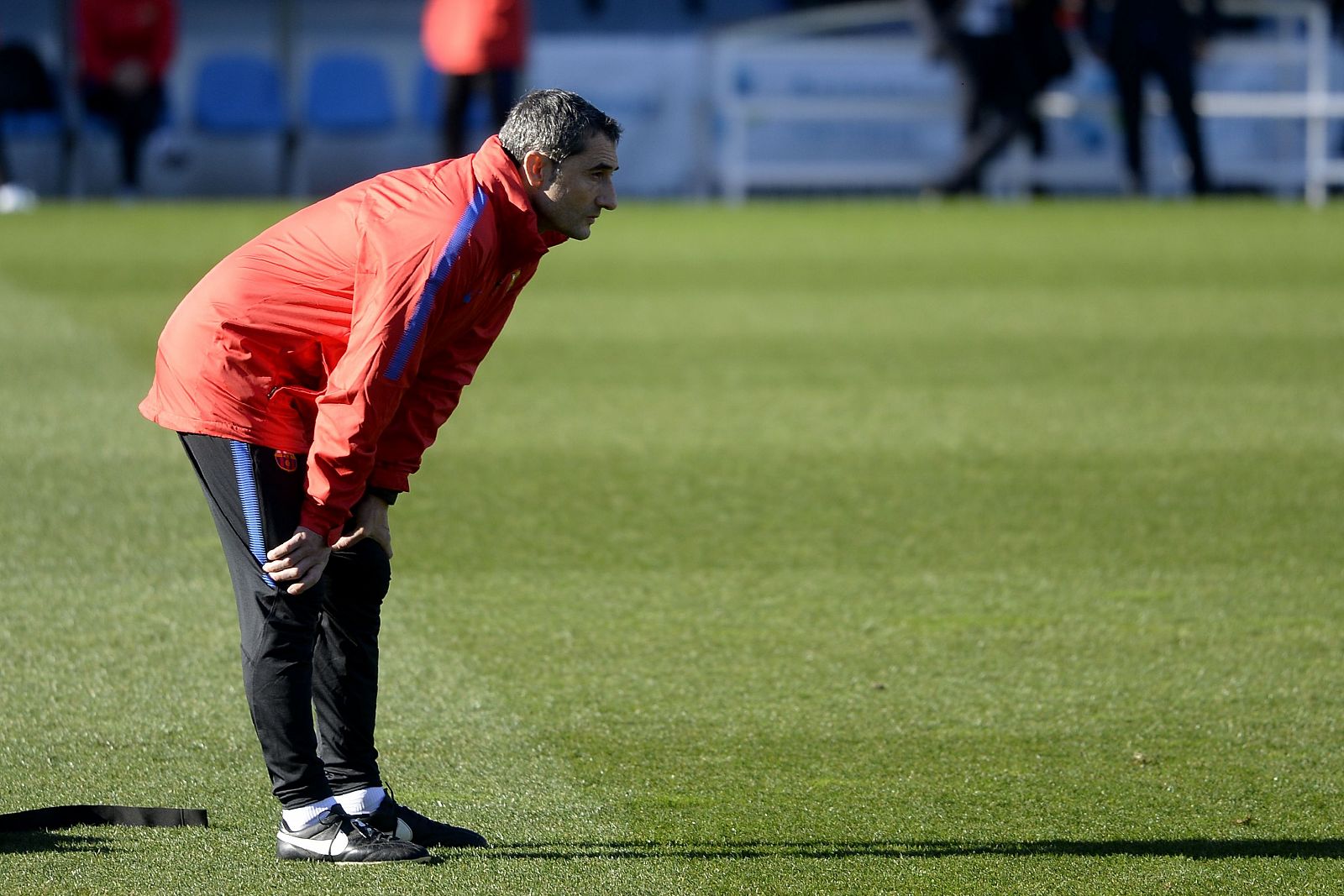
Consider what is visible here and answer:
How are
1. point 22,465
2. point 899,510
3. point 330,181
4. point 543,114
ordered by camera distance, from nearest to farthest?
1. point 543,114
2. point 899,510
3. point 22,465
4. point 330,181

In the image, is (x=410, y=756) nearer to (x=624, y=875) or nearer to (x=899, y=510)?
(x=624, y=875)

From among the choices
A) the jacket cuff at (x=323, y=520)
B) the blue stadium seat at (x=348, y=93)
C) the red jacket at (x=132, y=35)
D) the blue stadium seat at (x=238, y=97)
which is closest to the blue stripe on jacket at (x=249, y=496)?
the jacket cuff at (x=323, y=520)

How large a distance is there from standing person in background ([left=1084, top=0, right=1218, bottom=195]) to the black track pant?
15827 mm

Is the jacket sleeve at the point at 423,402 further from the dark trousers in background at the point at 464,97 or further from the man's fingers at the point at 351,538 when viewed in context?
the dark trousers in background at the point at 464,97

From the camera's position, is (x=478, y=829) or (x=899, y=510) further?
(x=899, y=510)

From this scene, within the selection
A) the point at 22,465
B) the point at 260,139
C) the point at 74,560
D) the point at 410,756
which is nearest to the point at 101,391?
the point at 22,465

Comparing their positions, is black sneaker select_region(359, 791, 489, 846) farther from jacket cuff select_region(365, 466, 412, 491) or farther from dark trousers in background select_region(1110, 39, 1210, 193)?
dark trousers in background select_region(1110, 39, 1210, 193)

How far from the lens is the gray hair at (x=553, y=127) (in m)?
3.48

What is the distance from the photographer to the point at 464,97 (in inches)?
684

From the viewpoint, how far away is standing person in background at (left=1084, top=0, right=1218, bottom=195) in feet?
60.6

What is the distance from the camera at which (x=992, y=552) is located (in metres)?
6.44

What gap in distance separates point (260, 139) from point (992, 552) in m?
15.1

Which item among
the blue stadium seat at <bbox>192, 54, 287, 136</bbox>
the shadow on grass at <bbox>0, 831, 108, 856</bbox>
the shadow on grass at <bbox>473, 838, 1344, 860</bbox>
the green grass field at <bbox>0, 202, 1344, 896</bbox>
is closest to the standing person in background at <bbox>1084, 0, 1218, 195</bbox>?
the green grass field at <bbox>0, 202, 1344, 896</bbox>

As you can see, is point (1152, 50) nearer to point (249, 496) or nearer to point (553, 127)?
point (553, 127)
